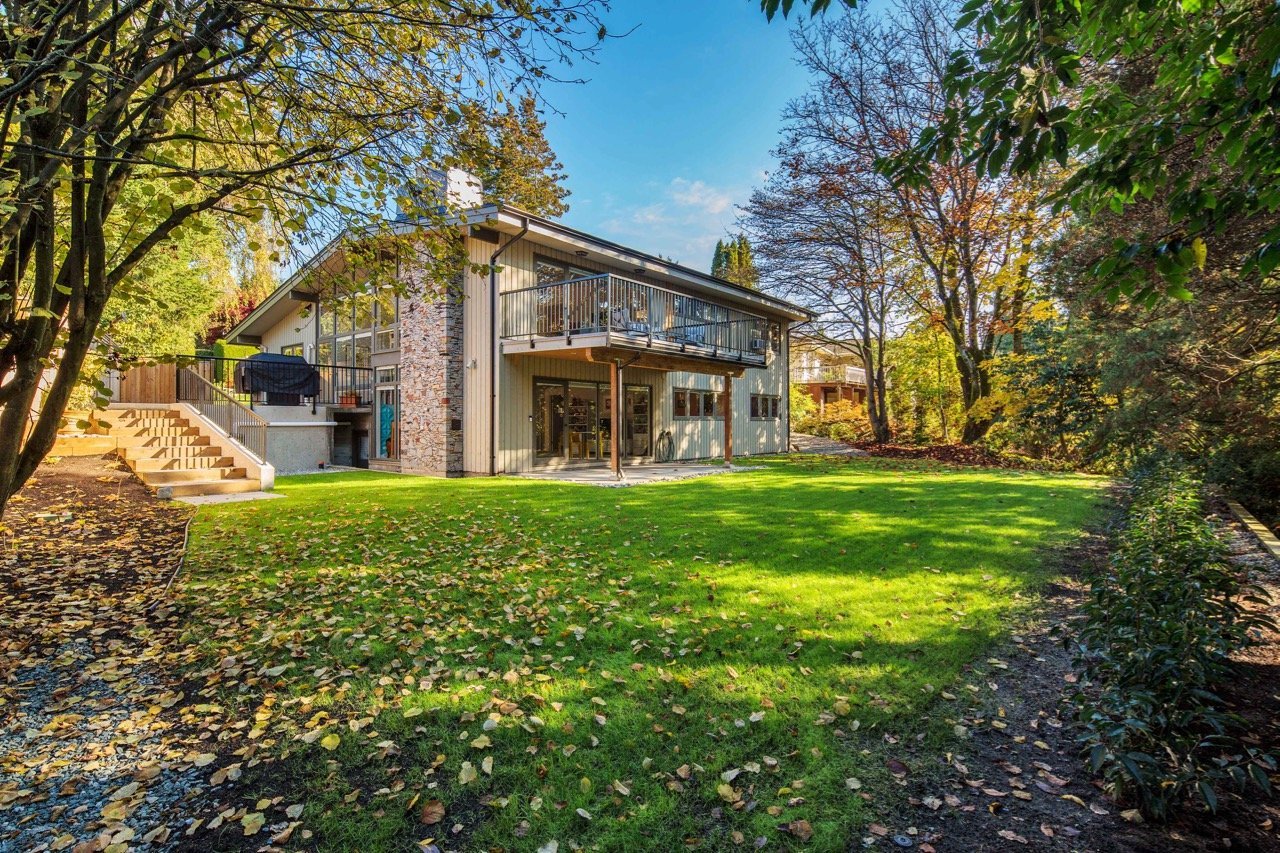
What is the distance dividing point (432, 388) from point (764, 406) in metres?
12.5

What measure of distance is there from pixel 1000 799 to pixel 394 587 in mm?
4480

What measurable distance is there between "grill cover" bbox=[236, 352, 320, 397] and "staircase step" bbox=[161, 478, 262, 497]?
5.49 metres

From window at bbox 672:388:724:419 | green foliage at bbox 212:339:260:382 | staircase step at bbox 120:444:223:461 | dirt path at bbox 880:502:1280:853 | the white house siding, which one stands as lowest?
dirt path at bbox 880:502:1280:853

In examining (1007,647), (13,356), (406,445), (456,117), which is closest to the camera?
(13,356)

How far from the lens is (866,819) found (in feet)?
7.69

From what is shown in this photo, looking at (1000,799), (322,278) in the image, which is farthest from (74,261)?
(1000,799)

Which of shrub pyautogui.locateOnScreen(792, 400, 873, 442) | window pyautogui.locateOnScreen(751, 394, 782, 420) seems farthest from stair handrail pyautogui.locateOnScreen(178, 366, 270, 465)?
shrub pyautogui.locateOnScreen(792, 400, 873, 442)

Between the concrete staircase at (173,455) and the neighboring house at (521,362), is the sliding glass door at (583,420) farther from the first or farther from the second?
the concrete staircase at (173,455)

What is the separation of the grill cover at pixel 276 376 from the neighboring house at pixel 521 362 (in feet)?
0.27

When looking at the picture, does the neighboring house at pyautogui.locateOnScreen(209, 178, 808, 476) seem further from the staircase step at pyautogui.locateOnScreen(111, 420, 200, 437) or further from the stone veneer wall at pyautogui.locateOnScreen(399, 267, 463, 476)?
the staircase step at pyautogui.locateOnScreen(111, 420, 200, 437)

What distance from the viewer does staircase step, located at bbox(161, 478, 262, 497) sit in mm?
10070

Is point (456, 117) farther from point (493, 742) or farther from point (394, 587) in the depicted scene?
point (493, 742)

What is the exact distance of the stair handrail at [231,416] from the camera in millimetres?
12891

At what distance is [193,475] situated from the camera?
1088 cm
